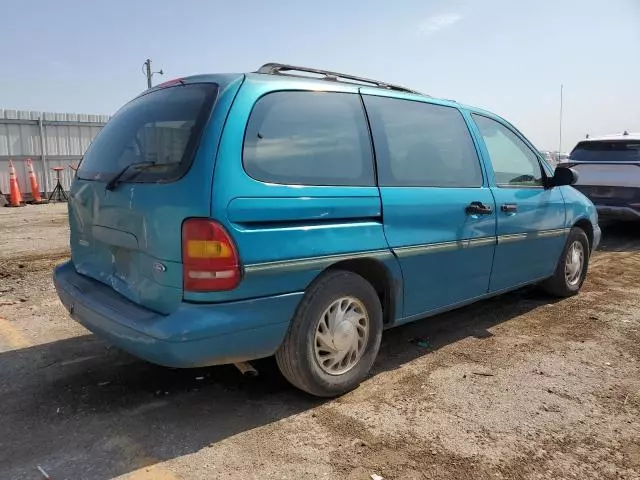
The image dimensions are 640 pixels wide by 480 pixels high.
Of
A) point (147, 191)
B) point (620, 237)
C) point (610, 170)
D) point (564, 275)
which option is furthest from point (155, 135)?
point (620, 237)

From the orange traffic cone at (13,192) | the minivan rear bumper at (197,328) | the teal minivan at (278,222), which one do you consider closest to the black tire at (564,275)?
the teal minivan at (278,222)

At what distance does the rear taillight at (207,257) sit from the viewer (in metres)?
2.60

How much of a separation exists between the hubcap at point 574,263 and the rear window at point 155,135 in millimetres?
4052

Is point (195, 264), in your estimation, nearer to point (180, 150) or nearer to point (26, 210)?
point (180, 150)

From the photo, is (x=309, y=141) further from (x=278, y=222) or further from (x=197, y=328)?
(x=197, y=328)

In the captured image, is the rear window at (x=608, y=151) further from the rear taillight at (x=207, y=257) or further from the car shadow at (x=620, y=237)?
the rear taillight at (x=207, y=257)

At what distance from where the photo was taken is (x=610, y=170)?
8.88 m

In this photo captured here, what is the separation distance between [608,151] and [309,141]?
786 centimetres

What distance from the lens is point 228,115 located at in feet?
9.11

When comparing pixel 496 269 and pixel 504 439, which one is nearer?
pixel 504 439

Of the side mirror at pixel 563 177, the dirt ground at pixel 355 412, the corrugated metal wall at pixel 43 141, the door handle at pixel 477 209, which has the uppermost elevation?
→ the corrugated metal wall at pixel 43 141

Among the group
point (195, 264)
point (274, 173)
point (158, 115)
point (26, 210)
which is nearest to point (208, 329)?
point (195, 264)

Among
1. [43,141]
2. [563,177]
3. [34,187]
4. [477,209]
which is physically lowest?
[477,209]

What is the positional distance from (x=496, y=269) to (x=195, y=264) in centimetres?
264
